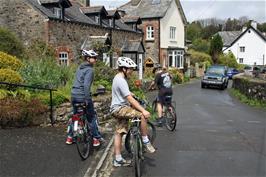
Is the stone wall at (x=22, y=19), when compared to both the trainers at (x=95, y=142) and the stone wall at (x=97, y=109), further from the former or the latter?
the trainers at (x=95, y=142)

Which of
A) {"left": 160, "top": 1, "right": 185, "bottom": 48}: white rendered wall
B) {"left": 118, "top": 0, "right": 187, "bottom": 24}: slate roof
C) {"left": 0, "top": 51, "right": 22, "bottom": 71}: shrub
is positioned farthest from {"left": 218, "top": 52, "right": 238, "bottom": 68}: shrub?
{"left": 0, "top": 51, "right": 22, "bottom": 71}: shrub

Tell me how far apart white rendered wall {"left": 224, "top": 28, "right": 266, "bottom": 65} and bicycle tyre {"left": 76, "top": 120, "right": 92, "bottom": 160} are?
70263 mm

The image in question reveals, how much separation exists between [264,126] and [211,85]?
63.3 feet

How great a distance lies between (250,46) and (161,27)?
3850 cm

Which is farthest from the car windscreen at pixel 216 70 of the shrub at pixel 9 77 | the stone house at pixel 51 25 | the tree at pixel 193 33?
the tree at pixel 193 33

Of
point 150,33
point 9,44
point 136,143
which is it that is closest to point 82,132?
point 136,143

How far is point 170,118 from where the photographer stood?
33.7 feet

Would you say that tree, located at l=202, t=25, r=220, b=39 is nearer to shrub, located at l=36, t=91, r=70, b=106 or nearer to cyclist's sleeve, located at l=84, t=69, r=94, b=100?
shrub, located at l=36, t=91, r=70, b=106

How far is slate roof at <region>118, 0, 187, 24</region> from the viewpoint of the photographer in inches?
1607

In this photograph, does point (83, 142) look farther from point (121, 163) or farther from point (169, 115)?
point (169, 115)

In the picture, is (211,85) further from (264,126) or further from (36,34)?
(264,126)

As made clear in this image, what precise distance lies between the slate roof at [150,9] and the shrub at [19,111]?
105ft

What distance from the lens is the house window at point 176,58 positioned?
4253cm

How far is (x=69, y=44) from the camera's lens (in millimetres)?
24609
